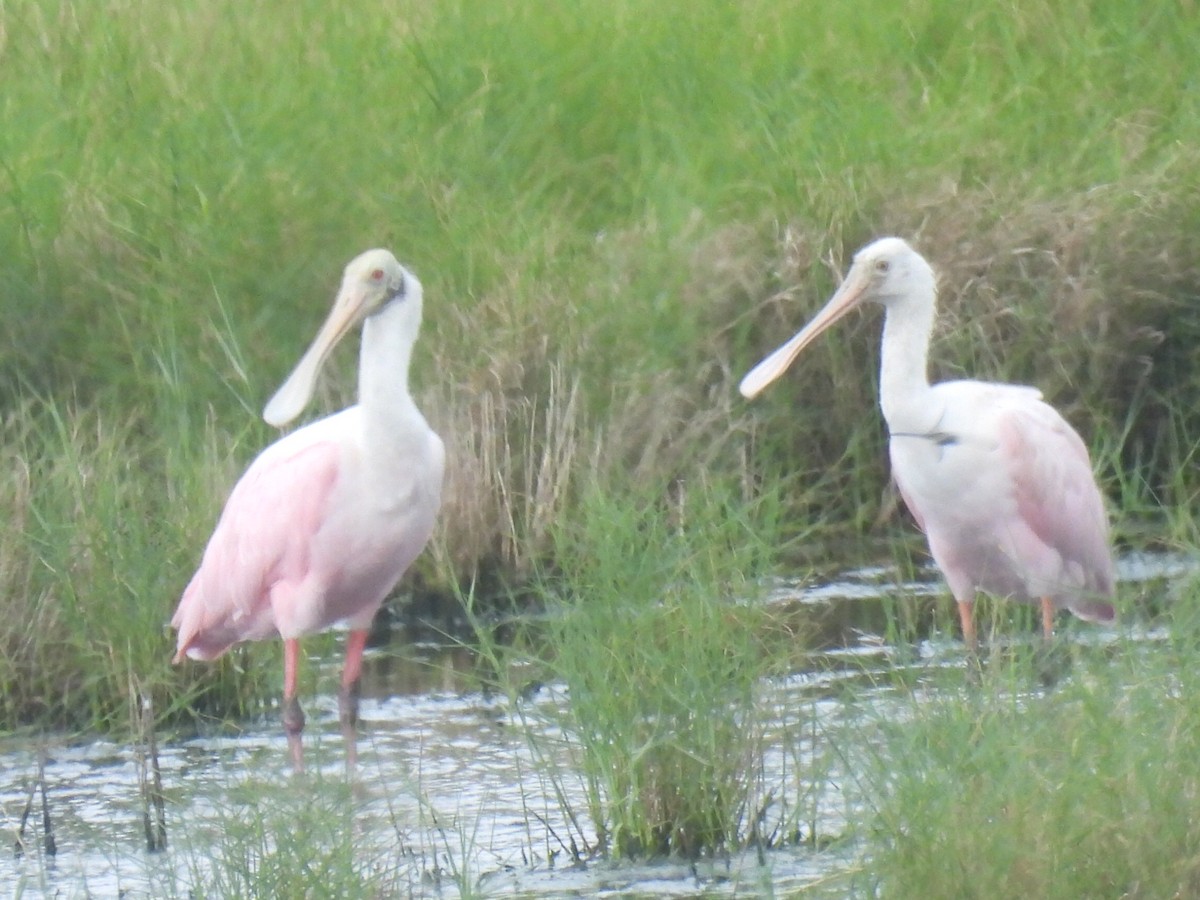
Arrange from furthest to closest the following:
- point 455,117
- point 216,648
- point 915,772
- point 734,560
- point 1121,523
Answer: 1. point 455,117
2. point 1121,523
3. point 216,648
4. point 734,560
5. point 915,772

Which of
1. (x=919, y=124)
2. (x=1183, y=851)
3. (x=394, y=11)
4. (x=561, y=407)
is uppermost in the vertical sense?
(x=394, y=11)

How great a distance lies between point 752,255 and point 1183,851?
15.5 ft

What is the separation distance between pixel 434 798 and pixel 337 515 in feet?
2.73

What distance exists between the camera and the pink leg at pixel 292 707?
Answer: 599 centimetres

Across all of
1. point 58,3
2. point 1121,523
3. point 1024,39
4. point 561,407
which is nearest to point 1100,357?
point 1121,523

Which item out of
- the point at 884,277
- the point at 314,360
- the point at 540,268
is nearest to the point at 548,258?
the point at 540,268

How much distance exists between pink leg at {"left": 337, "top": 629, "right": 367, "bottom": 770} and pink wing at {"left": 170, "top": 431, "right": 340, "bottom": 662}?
0.75 feet

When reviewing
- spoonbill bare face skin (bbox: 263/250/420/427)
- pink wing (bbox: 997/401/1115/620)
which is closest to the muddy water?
pink wing (bbox: 997/401/1115/620)

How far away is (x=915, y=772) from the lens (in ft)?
13.7

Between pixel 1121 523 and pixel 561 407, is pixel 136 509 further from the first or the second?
pixel 1121 523

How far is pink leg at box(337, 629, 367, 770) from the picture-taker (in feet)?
20.1

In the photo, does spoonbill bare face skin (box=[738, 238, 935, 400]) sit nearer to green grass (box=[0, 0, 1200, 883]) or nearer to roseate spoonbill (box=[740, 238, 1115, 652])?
roseate spoonbill (box=[740, 238, 1115, 652])

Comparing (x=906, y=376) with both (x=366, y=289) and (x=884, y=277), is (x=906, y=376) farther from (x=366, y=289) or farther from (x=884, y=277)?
(x=366, y=289)

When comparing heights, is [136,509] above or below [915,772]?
above
